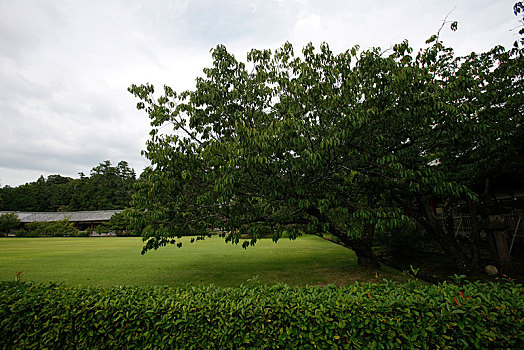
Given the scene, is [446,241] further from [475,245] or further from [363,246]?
[363,246]

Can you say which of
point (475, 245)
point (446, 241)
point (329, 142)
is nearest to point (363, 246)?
point (446, 241)

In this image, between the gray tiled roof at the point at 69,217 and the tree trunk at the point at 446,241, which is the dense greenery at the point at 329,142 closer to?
the tree trunk at the point at 446,241

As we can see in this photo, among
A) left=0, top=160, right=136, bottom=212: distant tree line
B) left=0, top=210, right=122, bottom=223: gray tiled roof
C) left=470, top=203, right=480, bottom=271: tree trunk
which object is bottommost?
left=470, top=203, right=480, bottom=271: tree trunk

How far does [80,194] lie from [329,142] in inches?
2419

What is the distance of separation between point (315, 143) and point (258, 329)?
151 inches

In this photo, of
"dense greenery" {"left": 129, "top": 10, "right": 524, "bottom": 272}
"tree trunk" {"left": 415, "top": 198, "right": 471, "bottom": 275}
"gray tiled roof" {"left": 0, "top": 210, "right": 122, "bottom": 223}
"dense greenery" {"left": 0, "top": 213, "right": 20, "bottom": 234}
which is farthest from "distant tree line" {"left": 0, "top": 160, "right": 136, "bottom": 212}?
"tree trunk" {"left": 415, "top": 198, "right": 471, "bottom": 275}

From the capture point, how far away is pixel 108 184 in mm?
56812

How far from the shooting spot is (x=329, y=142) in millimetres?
4562

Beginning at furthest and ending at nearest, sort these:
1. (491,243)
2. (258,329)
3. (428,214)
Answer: (491,243) < (428,214) < (258,329)

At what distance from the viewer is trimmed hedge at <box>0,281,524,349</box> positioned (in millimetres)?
2521

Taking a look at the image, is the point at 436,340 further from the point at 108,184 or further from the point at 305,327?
the point at 108,184

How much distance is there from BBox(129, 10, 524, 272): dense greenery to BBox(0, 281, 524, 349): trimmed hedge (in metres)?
2.30

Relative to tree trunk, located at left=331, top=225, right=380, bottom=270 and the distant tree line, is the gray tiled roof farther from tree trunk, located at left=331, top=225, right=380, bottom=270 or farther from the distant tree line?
tree trunk, located at left=331, top=225, right=380, bottom=270

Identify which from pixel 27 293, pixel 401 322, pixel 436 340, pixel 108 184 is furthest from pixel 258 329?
pixel 108 184
